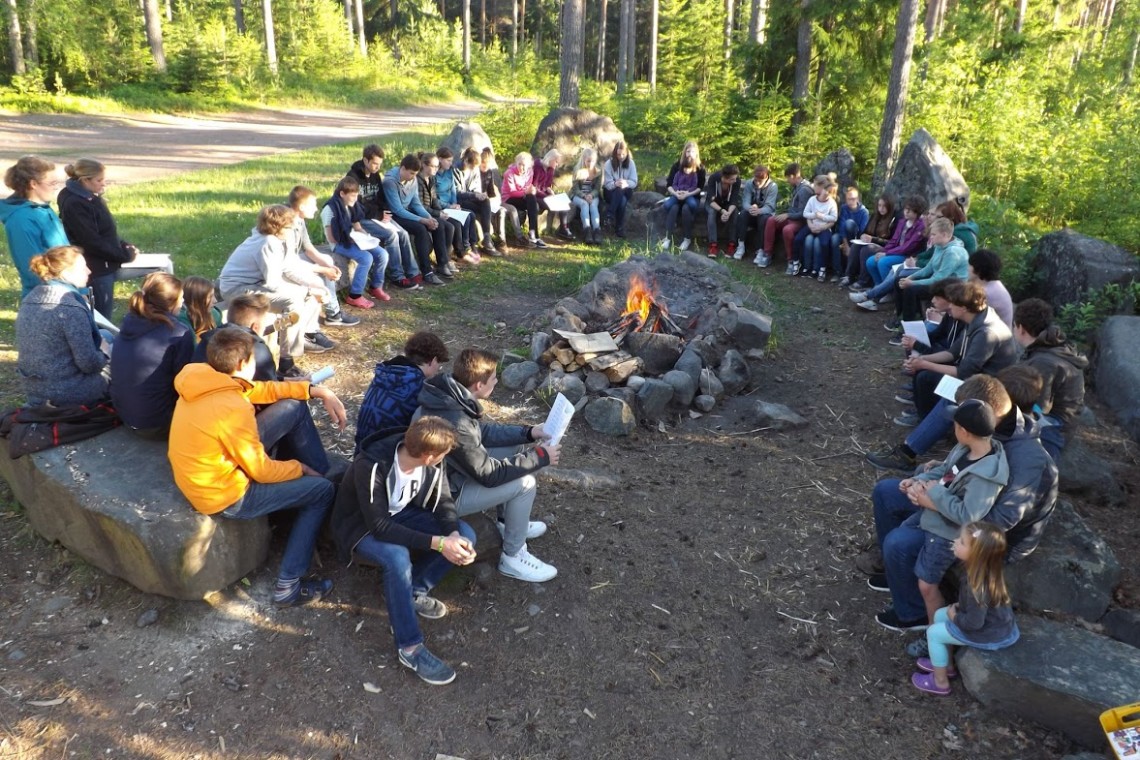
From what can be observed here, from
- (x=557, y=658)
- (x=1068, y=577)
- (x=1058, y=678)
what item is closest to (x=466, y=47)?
(x=557, y=658)

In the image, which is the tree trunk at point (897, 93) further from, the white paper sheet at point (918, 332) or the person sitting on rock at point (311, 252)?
the person sitting on rock at point (311, 252)

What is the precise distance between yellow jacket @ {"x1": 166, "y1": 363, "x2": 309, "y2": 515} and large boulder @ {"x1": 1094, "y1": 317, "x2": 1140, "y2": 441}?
22.2 ft

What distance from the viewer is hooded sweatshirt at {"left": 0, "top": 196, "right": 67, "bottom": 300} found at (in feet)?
17.5

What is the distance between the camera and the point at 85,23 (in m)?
21.4

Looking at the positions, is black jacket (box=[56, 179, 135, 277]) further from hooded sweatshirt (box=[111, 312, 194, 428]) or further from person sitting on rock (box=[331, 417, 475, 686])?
person sitting on rock (box=[331, 417, 475, 686])

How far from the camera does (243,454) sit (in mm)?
3656

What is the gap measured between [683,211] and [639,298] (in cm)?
477

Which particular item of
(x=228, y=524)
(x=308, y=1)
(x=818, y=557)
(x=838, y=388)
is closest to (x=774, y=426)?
(x=838, y=388)

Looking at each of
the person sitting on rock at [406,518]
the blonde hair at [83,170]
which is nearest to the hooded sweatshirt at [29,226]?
the blonde hair at [83,170]

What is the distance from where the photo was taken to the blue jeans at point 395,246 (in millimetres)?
8586

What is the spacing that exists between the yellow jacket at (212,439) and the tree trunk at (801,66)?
1277 cm

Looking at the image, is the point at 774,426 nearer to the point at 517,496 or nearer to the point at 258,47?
the point at 517,496

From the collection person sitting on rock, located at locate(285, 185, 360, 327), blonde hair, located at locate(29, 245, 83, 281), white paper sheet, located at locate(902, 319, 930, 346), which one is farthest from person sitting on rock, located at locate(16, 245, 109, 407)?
white paper sheet, located at locate(902, 319, 930, 346)

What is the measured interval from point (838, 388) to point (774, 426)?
114 cm
